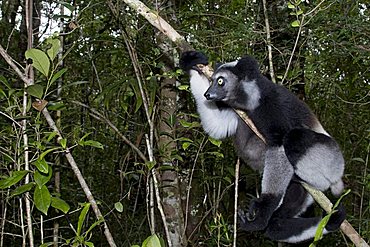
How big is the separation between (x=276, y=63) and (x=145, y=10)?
226 centimetres

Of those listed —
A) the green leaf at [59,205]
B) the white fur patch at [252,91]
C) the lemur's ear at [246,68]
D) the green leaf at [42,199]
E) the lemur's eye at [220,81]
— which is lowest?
the green leaf at [59,205]

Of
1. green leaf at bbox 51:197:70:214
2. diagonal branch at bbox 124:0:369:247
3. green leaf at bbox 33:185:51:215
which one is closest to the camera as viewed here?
green leaf at bbox 33:185:51:215

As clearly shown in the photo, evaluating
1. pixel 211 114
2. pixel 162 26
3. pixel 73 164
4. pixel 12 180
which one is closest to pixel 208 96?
pixel 211 114

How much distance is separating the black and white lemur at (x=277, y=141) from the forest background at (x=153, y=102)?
173 millimetres

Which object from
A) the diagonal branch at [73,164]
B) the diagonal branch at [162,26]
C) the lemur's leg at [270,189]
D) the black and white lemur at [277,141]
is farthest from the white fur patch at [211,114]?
the diagonal branch at [73,164]

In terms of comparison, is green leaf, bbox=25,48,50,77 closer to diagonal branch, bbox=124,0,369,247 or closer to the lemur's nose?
diagonal branch, bbox=124,0,369,247

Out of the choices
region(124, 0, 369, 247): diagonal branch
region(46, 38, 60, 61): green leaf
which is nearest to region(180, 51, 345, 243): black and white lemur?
region(124, 0, 369, 247): diagonal branch

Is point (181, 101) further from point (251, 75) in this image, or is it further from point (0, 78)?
point (0, 78)

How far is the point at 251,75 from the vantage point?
3387mm

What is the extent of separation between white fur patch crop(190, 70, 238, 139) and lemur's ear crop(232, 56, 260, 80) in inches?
11.5

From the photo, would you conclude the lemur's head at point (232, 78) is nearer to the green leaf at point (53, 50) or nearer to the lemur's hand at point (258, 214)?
the lemur's hand at point (258, 214)

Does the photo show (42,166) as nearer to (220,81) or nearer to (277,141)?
(220,81)

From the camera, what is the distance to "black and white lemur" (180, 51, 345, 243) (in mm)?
3229

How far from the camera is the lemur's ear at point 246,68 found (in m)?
3.31
